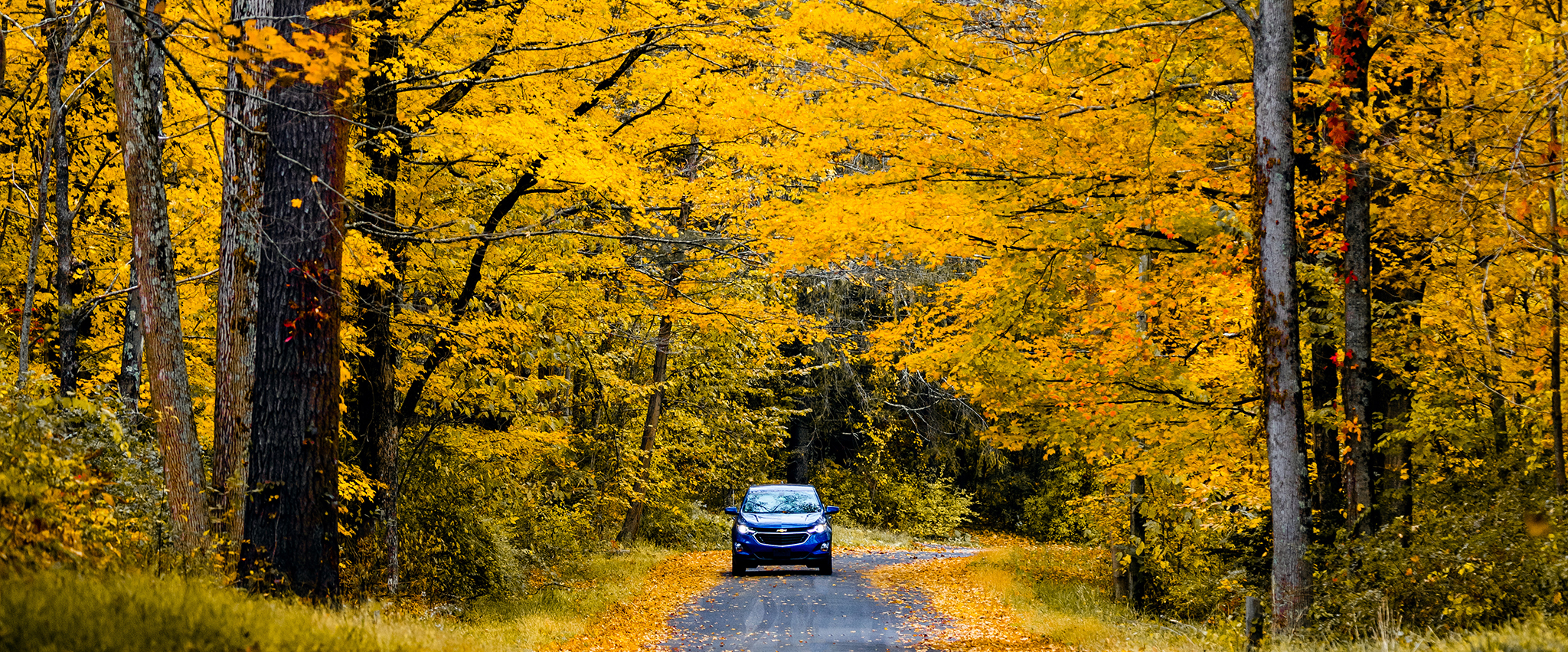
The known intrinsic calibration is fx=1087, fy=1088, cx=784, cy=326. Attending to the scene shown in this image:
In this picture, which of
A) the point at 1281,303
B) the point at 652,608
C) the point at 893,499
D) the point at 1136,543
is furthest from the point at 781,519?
the point at 893,499

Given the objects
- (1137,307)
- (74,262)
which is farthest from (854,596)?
(74,262)

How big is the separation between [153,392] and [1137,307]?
28.9ft

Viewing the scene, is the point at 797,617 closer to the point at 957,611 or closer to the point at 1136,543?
the point at 957,611

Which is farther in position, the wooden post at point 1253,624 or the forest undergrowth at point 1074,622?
the wooden post at point 1253,624

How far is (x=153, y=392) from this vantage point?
8.04 meters

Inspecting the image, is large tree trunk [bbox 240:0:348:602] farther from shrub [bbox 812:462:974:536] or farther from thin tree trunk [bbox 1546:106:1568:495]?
shrub [bbox 812:462:974:536]

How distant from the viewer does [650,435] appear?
25.6m

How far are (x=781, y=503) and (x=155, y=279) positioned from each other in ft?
44.1

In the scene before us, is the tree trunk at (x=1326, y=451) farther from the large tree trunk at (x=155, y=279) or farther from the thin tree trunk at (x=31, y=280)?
the thin tree trunk at (x=31, y=280)

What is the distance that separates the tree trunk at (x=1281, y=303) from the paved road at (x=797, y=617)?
13.5ft

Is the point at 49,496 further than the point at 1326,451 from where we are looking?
No

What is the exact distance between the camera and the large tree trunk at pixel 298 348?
729 centimetres

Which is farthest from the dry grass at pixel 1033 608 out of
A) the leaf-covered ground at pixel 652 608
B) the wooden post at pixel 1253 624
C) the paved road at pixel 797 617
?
the leaf-covered ground at pixel 652 608

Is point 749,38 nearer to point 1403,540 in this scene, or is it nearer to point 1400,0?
point 1400,0
